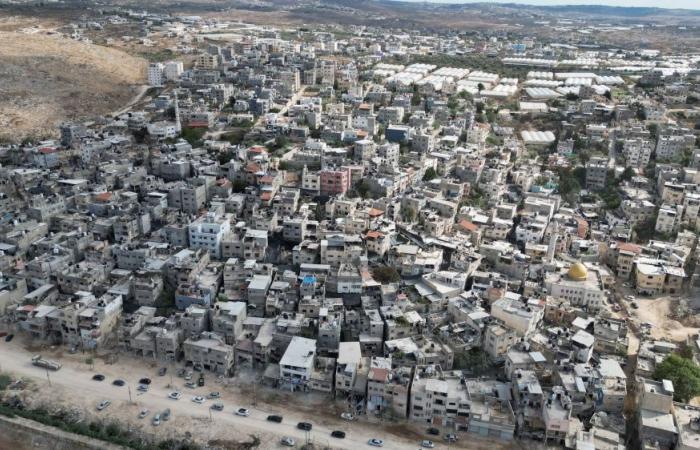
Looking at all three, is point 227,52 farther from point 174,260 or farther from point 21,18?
point 174,260

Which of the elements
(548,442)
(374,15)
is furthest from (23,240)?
(374,15)

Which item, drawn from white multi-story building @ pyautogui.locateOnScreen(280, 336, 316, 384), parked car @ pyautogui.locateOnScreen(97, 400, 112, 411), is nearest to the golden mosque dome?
white multi-story building @ pyautogui.locateOnScreen(280, 336, 316, 384)

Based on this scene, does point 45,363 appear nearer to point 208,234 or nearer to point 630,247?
point 208,234

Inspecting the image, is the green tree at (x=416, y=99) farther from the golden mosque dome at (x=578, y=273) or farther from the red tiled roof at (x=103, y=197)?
the golden mosque dome at (x=578, y=273)

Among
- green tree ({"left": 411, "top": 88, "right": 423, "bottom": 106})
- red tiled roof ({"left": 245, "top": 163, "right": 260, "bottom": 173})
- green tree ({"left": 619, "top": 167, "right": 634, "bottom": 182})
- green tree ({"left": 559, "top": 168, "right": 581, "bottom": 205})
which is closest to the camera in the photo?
red tiled roof ({"left": 245, "top": 163, "right": 260, "bottom": 173})

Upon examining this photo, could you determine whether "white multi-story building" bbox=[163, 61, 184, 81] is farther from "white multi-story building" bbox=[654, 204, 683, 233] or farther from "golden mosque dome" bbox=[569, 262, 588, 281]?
"golden mosque dome" bbox=[569, 262, 588, 281]

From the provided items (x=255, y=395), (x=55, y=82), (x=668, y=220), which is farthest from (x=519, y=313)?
(x=55, y=82)
